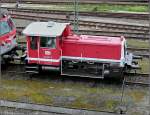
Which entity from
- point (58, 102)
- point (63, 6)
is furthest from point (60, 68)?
point (63, 6)

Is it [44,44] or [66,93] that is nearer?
[66,93]

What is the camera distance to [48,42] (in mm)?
16484

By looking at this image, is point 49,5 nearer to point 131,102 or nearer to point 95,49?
point 95,49

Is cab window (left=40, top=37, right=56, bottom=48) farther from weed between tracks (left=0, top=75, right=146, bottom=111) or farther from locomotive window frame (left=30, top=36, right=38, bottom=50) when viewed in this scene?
weed between tracks (left=0, top=75, right=146, bottom=111)

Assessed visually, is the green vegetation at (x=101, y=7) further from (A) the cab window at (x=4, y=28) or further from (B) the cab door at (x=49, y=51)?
(B) the cab door at (x=49, y=51)

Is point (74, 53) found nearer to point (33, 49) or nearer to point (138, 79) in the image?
point (33, 49)

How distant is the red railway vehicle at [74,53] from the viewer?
16.3 meters

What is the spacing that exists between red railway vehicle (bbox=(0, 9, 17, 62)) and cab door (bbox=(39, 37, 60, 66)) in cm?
186

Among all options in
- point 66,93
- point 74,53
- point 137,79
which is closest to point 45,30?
point 74,53

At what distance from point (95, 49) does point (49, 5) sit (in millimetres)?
15625

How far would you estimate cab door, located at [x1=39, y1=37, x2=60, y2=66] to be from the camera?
1645 cm

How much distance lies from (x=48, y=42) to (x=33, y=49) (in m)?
0.73

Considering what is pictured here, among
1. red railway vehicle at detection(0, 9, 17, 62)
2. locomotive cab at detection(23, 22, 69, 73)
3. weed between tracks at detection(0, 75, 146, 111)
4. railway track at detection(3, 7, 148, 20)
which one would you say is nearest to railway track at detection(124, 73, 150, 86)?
weed between tracks at detection(0, 75, 146, 111)

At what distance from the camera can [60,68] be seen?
16.7m
